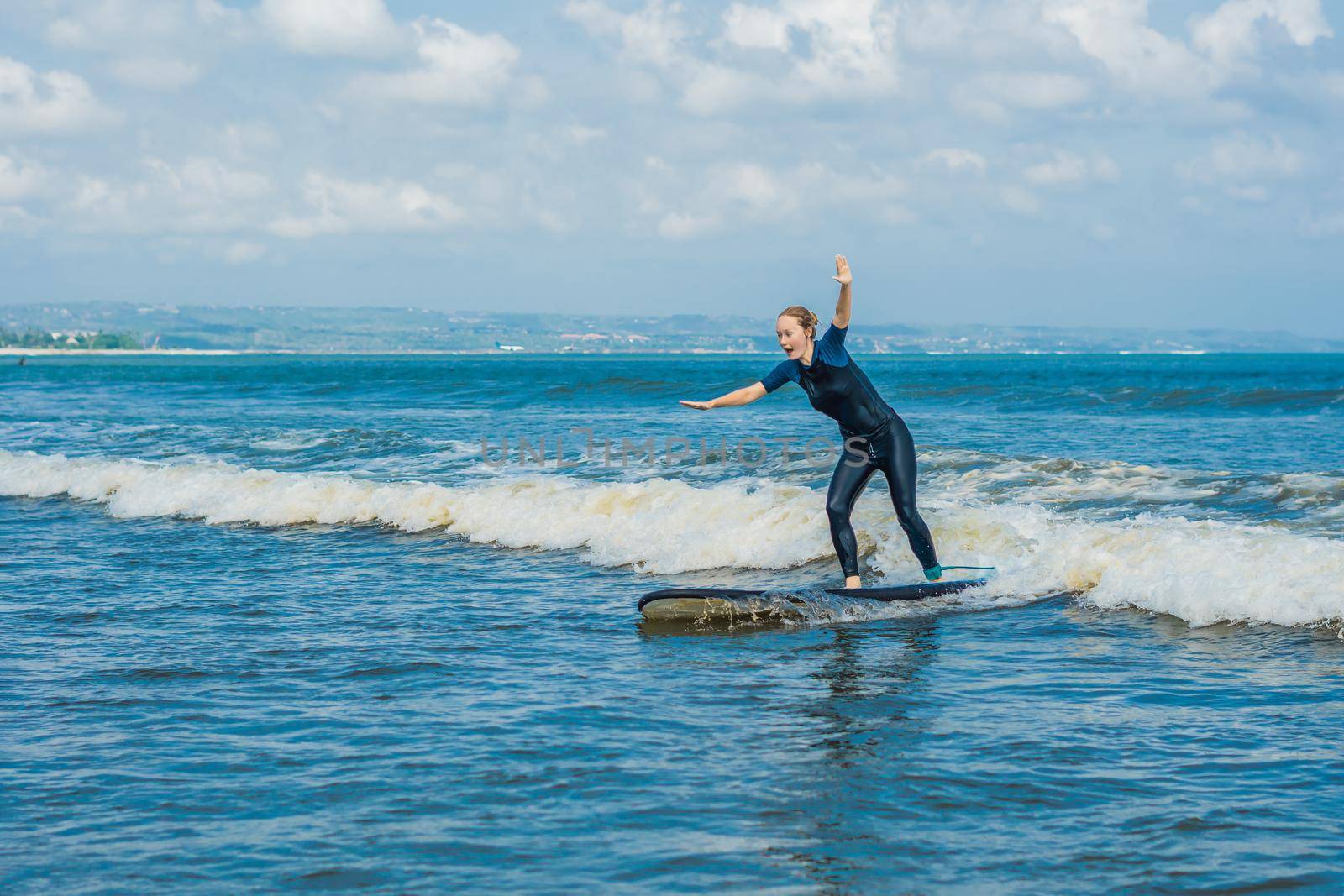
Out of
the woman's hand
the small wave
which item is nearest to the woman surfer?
the woman's hand

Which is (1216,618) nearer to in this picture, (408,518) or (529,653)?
(529,653)

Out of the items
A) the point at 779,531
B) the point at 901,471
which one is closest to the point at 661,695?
the point at 901,471

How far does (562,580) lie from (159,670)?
4298 mm

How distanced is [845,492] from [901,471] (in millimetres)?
456

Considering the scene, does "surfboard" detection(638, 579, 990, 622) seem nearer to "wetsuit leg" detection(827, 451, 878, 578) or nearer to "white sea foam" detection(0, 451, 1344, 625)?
"wetsuit leg" detection(827, 451, 878, 578)

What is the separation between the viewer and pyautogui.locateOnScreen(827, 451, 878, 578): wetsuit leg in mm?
9281

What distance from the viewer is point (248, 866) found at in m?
4.52

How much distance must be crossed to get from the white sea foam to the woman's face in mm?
2903

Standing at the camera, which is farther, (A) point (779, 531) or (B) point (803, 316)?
(A) point (779, 531)

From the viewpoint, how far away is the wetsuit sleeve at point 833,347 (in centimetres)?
842

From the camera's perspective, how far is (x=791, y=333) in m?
8.37

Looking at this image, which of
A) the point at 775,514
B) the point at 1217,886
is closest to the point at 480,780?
the point at 1217,886

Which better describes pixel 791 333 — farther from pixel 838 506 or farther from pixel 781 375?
pixel 838 506

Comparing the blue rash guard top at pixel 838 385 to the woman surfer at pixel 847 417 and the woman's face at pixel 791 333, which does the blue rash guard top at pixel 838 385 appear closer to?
the woman surfer at pixel 847 417
